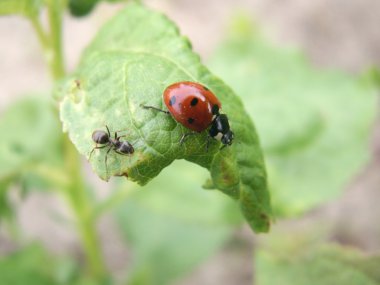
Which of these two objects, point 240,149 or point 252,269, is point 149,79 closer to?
point 240,149

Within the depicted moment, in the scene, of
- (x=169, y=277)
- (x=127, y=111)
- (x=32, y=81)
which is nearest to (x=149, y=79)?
(x=127, y=111)

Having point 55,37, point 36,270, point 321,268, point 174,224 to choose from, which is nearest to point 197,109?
point 321,268

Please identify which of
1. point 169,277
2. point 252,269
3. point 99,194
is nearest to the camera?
point 169,277

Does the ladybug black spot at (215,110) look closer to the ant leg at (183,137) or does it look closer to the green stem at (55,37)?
the ant leg at (183,137)

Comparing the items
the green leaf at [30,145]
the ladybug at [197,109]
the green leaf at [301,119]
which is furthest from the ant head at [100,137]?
the green leaf at [301,119]

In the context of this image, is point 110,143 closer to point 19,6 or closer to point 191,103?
point 191,103

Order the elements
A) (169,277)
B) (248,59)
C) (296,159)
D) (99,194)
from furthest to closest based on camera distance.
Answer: (99,194)
(169,277)
(248,59)
(296,159)
